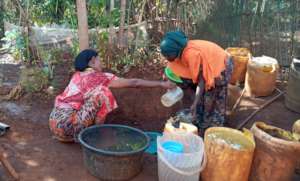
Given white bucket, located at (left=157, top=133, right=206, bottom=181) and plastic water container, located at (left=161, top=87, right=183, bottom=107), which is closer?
white bucket, located at (left=157, top=133, right=206, bottom=181)

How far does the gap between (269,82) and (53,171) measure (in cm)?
312

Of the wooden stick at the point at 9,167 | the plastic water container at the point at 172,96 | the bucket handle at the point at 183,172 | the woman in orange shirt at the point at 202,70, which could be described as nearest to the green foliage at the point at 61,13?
the woman in orange shirt at the point at 202,70

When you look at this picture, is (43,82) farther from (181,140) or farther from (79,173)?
(181,140)

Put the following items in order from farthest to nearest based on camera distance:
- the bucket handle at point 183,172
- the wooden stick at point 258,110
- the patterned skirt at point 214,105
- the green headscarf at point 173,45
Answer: the wooden stick at point 258,110, the patterned skirt at point 214,105, the green headscarf at point 173,45, the bucket handle at point 183,172

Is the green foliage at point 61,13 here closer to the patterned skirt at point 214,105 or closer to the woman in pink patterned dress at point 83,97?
the woman in pink patterned dress at point 83,97

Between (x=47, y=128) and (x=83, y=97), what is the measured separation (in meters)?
0.64

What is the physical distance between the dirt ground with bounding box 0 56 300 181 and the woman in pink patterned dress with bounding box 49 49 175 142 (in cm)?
20

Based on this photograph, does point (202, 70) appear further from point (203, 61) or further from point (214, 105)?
point (214, 105)

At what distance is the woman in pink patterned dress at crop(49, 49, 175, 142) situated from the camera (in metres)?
3.73

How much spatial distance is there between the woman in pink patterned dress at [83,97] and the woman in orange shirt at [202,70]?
20.4 inches

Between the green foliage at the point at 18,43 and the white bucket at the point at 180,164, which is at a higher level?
the green foliage at the point at 18,43

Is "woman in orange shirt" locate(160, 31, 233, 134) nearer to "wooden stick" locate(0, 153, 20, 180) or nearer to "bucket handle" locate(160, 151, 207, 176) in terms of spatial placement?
"bucket handle" locate(160, 151, 207, 176)

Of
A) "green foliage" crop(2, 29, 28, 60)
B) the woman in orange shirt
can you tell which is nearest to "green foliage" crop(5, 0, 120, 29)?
"green foliage" crop(2, 29, 28, 60)

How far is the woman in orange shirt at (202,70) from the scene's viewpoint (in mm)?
3533
